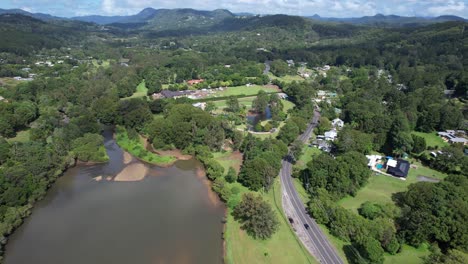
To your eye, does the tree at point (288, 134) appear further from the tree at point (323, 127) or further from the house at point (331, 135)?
the tree at point (323, 127)

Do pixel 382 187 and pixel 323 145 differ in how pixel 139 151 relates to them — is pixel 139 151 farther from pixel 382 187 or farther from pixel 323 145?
pixel 382 187

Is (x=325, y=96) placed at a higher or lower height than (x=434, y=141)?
higher

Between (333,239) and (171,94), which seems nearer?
(333,239)

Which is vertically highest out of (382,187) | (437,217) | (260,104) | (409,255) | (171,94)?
(437,217)

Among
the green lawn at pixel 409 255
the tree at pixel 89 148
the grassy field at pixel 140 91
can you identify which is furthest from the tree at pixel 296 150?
the grassy field at pixel 140 91

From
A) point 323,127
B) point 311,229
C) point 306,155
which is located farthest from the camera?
point 323,127

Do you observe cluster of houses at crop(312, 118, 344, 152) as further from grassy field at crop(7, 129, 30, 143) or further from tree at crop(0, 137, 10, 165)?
grassy field at crop(7, 129, 30, 143)

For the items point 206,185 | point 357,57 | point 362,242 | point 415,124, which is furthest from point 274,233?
point 357,57

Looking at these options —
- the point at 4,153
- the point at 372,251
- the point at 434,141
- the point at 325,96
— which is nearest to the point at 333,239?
the point at 372,251
